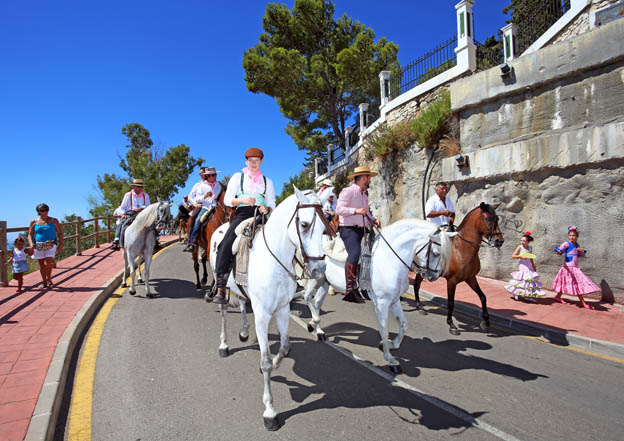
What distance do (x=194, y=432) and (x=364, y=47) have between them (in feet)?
83.0

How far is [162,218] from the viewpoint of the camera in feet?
26.8

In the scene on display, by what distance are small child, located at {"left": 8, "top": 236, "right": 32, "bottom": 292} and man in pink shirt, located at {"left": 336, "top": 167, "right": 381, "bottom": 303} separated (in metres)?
7.59

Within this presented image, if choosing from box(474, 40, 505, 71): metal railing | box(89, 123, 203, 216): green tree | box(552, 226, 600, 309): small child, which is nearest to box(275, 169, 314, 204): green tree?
box(89, 123, 203, 216): green tree

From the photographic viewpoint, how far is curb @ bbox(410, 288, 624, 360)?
4.94m

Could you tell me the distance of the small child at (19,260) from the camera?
301 inches

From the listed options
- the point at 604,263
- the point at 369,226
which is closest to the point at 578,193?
the point at 604,263

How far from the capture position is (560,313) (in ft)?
21.8

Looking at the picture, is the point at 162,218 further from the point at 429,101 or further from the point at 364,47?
the point at 364,47

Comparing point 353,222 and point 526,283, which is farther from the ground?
point 353,222

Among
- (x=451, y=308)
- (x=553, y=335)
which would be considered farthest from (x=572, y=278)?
(x=451, y=308)

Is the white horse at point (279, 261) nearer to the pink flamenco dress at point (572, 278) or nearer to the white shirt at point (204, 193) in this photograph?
the white shirt at point (204, 193)

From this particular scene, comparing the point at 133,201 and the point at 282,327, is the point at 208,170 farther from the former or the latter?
the point at 282,327

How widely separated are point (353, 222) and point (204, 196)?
13.8ft

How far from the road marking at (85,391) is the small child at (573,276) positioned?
28.4ft
